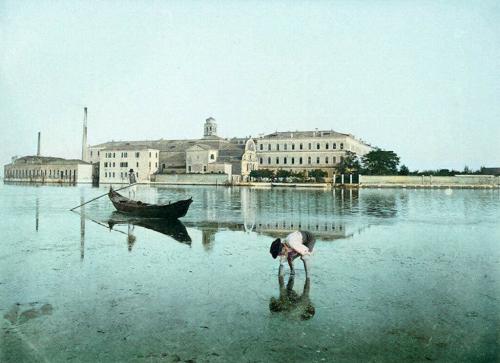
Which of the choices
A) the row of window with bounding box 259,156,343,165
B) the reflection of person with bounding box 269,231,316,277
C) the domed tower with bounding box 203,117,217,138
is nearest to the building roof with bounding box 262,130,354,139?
the row of window with bounding box 259,156,343,165

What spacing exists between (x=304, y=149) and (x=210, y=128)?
19.3m

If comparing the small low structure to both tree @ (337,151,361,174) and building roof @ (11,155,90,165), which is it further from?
tree @ (337,151,361,174)

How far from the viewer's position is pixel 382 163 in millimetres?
62562

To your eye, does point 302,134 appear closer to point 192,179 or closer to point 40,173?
point 192,179

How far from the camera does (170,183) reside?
70312 mm

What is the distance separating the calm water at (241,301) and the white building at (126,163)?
6419cm

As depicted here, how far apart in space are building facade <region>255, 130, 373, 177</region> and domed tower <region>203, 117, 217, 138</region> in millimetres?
9486

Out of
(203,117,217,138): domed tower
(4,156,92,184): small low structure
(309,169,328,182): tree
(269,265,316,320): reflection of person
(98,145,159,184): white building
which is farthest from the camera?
(203,117,217,138): domed tower

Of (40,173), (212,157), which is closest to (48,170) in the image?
(40,173)

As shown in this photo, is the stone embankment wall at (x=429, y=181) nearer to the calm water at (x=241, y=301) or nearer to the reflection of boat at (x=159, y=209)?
the reflection of boat at (x=159, y=209)

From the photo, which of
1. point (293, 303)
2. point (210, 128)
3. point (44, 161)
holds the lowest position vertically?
point (293, 303)

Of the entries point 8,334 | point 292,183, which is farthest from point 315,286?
point 292,183

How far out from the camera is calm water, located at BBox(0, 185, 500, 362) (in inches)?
174

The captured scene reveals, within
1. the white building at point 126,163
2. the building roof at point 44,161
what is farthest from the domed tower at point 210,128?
the building roof at point 44,161
